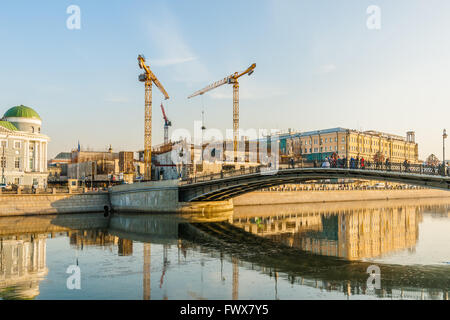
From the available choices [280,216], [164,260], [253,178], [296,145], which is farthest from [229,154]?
[164,260]

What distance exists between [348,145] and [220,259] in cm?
8589

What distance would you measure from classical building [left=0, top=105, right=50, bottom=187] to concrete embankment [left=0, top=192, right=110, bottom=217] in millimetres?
16699

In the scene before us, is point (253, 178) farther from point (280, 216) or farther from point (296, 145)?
point (296, 145)

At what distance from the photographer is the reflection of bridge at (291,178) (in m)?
30.9

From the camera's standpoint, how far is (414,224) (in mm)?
44844

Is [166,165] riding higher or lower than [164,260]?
higher

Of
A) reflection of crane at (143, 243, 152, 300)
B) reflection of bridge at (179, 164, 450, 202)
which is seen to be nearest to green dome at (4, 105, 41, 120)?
reflection of bridge at (179, 164, 450, 202)

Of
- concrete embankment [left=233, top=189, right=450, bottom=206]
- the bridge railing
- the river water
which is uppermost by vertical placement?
the bridge railing

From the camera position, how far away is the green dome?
72500 millimetres

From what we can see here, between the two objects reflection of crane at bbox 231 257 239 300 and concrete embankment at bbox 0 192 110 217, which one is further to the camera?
concrete embankment at bbox 0 192 110 217

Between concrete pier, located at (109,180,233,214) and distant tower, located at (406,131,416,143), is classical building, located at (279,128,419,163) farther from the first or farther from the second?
concrete pier, located at (109,180,233,214)

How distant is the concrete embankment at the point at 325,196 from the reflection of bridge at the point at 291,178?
13038mm

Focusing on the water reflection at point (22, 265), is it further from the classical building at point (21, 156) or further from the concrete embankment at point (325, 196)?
the concrete embankment at point (325, 196)
